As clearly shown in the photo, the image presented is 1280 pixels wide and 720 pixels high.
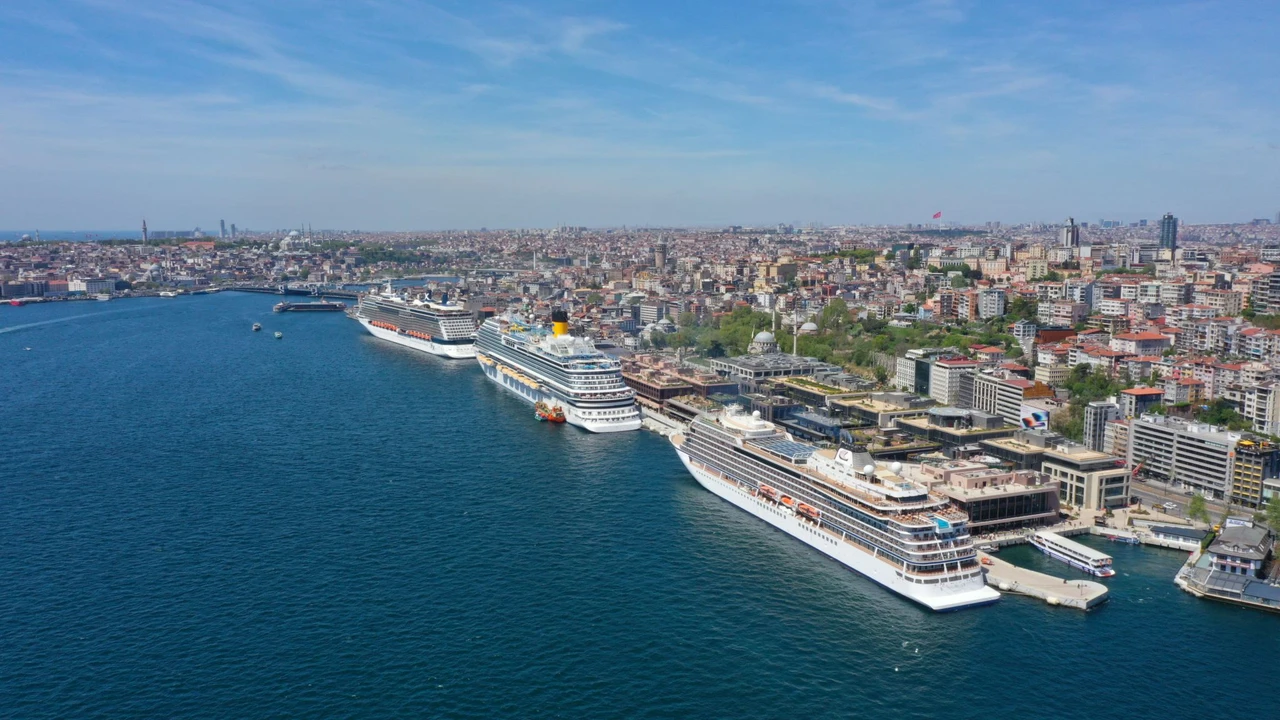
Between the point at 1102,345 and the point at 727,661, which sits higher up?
the point at 1102,345

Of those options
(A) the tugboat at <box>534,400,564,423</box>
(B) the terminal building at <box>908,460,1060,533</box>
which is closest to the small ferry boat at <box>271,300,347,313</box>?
(A) the tugboat at <box>534,400,564,423</box>

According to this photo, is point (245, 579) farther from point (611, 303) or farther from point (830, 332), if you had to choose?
point (611, 303)

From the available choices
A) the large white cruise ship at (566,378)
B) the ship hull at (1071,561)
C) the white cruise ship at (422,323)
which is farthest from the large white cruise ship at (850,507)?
the white cruise ship at (422,323)

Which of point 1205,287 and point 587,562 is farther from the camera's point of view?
point 1205,287

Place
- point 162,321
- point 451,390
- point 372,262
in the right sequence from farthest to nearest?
point 372,262 < point 162,321 < point 451,390

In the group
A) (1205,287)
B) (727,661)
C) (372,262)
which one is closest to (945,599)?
(727,661)

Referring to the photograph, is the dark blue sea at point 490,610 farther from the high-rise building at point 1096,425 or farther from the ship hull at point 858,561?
the high-rise building at point 1096,425

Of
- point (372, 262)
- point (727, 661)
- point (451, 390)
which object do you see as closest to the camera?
Result: point (727, 661)

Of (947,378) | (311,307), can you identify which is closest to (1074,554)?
(947,378)

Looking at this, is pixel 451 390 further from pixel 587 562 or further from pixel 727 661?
pixel 727 661
